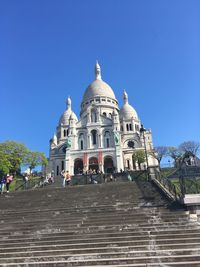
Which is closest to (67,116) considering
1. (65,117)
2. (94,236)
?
(65,117)

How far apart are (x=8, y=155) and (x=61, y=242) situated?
33.9 meters

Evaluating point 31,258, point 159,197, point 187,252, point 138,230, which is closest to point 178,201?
point 159,197

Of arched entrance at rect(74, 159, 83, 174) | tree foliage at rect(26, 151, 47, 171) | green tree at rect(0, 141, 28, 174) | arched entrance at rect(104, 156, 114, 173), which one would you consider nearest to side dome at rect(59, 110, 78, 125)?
arched entrance at rect(74, 159, 83, 174)

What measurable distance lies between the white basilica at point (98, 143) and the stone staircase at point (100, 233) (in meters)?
29.1

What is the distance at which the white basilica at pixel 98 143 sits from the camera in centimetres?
4631

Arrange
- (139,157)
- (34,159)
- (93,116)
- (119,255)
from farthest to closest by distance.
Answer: (93,116), (139,157), (34,159), (119,255)

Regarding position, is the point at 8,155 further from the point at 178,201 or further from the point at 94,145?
the point at 178,201

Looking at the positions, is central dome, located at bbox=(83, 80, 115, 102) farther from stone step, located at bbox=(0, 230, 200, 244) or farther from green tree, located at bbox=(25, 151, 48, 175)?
stone step, located at bbox=(0, 230, 200, 244)

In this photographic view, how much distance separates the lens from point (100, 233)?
881 centimetres

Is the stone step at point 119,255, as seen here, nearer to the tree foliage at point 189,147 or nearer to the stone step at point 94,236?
the stone step at point 94,236

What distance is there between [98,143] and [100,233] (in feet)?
130

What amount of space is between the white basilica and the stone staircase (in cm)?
2906

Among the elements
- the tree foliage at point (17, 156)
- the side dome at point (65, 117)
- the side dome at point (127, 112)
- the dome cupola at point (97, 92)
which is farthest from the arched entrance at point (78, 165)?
the dome cupola at point (97, 92)

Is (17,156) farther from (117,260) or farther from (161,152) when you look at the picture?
(117,260)
